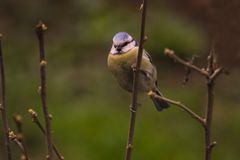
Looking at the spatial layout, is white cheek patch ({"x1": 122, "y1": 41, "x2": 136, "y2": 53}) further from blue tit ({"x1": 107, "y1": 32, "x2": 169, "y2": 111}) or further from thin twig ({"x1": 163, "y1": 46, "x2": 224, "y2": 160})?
thin twig ({"x1": 163, "y1": 46, "x2": 224, "y2": 160})

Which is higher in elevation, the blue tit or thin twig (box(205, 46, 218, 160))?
the blue tit

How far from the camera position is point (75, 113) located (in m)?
5.38

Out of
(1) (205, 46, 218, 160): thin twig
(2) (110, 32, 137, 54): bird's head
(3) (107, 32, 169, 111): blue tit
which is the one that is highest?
→ (2) (110, 32, 137, 54): bird's head

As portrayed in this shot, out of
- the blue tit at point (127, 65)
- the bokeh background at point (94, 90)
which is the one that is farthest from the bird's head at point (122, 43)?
the bokeh background at point (94, 90)

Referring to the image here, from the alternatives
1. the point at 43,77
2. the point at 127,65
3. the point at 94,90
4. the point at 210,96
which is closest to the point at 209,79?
the point at 210,96

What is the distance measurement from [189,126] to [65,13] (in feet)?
4.89

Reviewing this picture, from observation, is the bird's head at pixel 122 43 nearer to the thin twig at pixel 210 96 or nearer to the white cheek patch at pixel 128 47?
the white cheek patch at pixel 128 47

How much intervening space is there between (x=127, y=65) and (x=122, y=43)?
0.32 feet

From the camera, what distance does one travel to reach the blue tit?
271 centimetres

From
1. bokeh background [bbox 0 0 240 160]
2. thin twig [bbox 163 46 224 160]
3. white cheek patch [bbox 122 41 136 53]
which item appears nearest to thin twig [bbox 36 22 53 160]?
thin twig [bbox 163 46 224 160]

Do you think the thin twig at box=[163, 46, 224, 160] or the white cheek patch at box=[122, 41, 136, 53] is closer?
the thin twig at box=[163, 46, 224, 160]

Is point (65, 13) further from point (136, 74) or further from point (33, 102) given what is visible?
point (136, 74)

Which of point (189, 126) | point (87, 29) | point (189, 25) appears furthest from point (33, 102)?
point (189, 25)

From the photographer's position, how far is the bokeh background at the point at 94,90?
4.36 m
